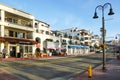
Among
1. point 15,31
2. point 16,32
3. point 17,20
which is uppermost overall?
point 17,20

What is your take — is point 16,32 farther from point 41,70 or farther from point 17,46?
point 41,70

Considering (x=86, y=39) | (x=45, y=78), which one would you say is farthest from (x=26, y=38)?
(x=86, y=39)

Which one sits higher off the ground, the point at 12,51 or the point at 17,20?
the point at 17,20

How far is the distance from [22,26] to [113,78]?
3233 centimetres

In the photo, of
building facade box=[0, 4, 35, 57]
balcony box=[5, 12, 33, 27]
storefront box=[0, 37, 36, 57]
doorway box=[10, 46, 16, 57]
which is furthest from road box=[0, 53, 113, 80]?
balcony box=[5, 12, 33, 27]

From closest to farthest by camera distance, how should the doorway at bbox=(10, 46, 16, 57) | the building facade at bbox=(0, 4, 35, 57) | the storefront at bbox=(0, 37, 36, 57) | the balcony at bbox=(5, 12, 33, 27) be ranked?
the building facade at bbox=(0, 4, 35, 57) → the storefront at bbox=(0, 37, 36, 57) → the doorway at bbox=(10, 46, 16, 57) → the balcony at bbox=(5, 12, 33, 27)

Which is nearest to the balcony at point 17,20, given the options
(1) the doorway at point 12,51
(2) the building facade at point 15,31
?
(2) the building facade at point 15,31

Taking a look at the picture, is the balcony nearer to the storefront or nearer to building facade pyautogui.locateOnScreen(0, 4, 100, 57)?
building facade pyautogui.locateOnScreen(0, 4, 100, 57)

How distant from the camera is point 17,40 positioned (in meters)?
43.2

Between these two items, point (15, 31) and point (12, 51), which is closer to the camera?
point (12, 51)

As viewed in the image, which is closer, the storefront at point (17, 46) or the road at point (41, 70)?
the road at point (41, 70)

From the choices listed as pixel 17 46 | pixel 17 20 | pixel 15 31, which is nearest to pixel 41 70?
pixel 17 46

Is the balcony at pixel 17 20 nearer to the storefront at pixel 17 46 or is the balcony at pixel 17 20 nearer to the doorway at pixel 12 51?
the storefront at pixel 17 46

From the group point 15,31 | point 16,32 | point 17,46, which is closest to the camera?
point 17,46
